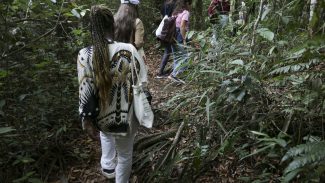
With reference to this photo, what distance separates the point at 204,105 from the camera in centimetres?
415

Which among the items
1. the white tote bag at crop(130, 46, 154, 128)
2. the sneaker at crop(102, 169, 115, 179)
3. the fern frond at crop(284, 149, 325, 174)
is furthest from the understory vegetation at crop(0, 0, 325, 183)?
the fern frond at crop(284, 149, 325, 174)

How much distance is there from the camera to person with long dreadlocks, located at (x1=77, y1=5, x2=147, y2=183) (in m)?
3.25

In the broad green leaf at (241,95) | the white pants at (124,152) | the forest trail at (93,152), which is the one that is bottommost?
the forest trail at (93,152)

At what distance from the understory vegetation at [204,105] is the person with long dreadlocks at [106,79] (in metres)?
0.57

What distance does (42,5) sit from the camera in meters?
4.41

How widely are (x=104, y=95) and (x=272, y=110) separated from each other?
169cm

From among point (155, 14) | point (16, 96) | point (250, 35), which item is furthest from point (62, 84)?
point (155, 14)

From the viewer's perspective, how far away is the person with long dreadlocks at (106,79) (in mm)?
3250

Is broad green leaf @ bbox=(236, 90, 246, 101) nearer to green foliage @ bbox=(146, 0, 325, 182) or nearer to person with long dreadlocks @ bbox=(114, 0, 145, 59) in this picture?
green foliage @ bbox=(146, 0, 325, 182)

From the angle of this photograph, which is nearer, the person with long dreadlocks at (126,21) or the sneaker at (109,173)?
the sneaker at (109,173)

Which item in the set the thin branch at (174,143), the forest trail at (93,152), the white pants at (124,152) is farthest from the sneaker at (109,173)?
the thin branch at (174,143)

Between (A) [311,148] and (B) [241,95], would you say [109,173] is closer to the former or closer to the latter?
(B) [241,95]

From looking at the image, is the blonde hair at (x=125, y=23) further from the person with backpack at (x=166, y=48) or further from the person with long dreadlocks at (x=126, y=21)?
the person with backpack at (x=166, y=48)

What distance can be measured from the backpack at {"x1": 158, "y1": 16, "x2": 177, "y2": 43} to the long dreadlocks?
4.26m
